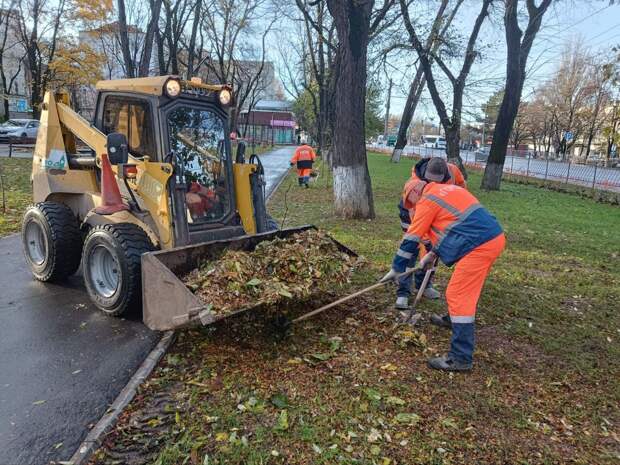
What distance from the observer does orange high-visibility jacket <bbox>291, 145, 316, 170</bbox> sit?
52.2 ft

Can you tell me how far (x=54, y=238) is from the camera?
5.41m

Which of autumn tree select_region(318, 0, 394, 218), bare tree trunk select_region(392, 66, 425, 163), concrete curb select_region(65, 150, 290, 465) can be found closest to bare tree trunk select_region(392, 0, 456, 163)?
bare tree trunk select_region(392, 66, 425, 163)

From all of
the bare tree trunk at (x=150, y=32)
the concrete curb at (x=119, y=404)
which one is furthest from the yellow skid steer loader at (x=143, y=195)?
the bare tree trunk at (x=150, y=32)

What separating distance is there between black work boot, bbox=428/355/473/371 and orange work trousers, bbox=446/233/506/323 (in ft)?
1.17

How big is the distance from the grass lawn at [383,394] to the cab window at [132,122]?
201cm

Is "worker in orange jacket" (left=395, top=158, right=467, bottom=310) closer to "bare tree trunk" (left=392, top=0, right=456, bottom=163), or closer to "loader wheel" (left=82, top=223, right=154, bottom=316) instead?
"loader wheel" (left=82, top=223, right=154, bottom=316)

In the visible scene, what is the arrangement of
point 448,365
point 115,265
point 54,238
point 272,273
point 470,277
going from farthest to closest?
point 54,238 → point 115,265 → point 272,273 → point 448,365 → point 470,277

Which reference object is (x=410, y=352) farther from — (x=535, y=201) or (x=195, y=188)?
(x=535, y=201)

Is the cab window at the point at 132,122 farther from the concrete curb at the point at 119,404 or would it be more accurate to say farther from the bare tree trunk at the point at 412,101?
the bare tree trunk at the point at 412,101

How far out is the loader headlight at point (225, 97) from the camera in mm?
5410

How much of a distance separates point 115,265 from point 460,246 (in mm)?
3234

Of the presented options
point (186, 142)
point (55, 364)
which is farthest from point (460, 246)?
point (55, 364)

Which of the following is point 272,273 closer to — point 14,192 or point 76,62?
point 14,192

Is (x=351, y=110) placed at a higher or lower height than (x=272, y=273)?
higher
